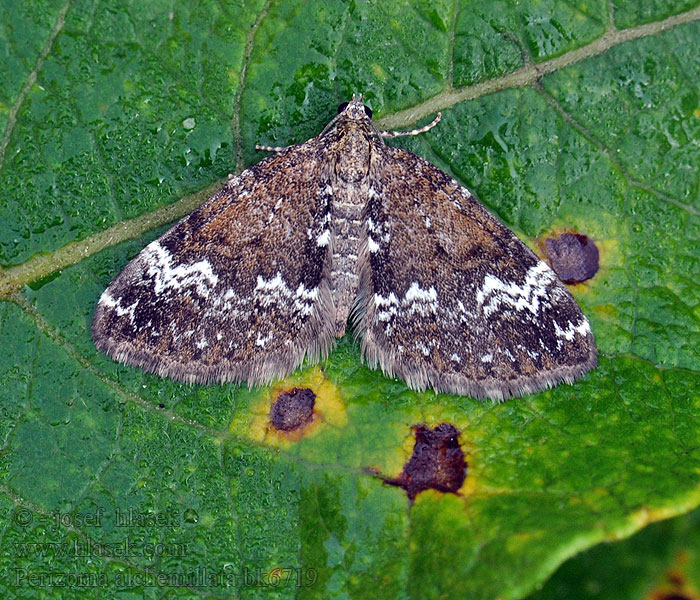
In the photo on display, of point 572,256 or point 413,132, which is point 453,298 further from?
point 413,132

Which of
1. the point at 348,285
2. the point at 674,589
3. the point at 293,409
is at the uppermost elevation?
the point at 348,285

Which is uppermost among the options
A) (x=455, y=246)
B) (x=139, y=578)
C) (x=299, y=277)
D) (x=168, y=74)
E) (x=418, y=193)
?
(x=168, y=74)

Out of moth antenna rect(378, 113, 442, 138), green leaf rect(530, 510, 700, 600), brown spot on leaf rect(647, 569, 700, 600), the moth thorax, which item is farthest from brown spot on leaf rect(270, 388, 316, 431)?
brown spot on leaf rect(647, 569, 700, 600)

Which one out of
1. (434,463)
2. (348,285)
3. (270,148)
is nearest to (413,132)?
(270,148)

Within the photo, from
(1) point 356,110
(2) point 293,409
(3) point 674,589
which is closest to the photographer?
(3) point 674,589

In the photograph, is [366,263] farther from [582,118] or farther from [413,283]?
[582,118]

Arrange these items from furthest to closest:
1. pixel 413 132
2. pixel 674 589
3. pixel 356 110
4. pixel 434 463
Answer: pixel 413 132 → pixel 356 110 → pixel 434 463 → pixel 674 589

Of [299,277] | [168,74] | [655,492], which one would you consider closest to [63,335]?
[299,277]
